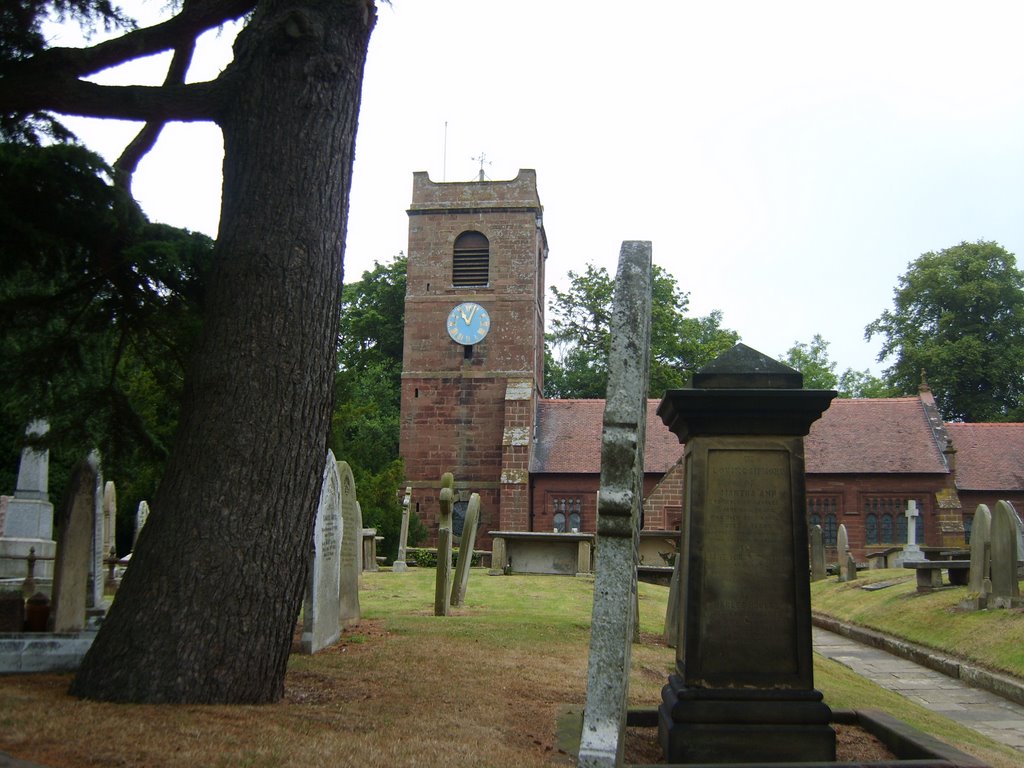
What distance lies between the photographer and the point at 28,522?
12203 mm

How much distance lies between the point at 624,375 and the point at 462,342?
96.1 ft

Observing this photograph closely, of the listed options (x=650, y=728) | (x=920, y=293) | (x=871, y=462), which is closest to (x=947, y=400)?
(x=920, y=293)

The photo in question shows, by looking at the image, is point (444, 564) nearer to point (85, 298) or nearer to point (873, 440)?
point (85, 298)

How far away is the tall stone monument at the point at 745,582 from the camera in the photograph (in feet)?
16.3

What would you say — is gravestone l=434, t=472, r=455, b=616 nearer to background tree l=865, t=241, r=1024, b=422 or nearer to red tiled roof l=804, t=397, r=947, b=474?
red tiled roof l=804, t=397, r=947, b=474

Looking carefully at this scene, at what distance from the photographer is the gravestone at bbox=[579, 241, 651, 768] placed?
3.70 m

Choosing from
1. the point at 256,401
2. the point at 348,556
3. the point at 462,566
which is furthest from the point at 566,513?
the point at 256,401

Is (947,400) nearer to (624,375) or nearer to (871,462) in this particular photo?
(871,462)

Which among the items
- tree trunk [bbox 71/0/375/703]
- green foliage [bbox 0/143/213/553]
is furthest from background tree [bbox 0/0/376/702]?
green foliage [bbox 0/143/213/553]

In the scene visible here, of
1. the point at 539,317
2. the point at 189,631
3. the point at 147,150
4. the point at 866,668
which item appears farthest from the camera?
the point at 539,317

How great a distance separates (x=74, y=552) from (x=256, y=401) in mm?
2532

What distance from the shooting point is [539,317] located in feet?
116

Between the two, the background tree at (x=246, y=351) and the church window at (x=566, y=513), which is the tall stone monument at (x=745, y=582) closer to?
the background tree at (x=246, y=351)

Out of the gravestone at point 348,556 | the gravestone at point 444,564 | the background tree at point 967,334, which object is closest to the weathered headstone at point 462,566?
the gravestone at point 444,564
